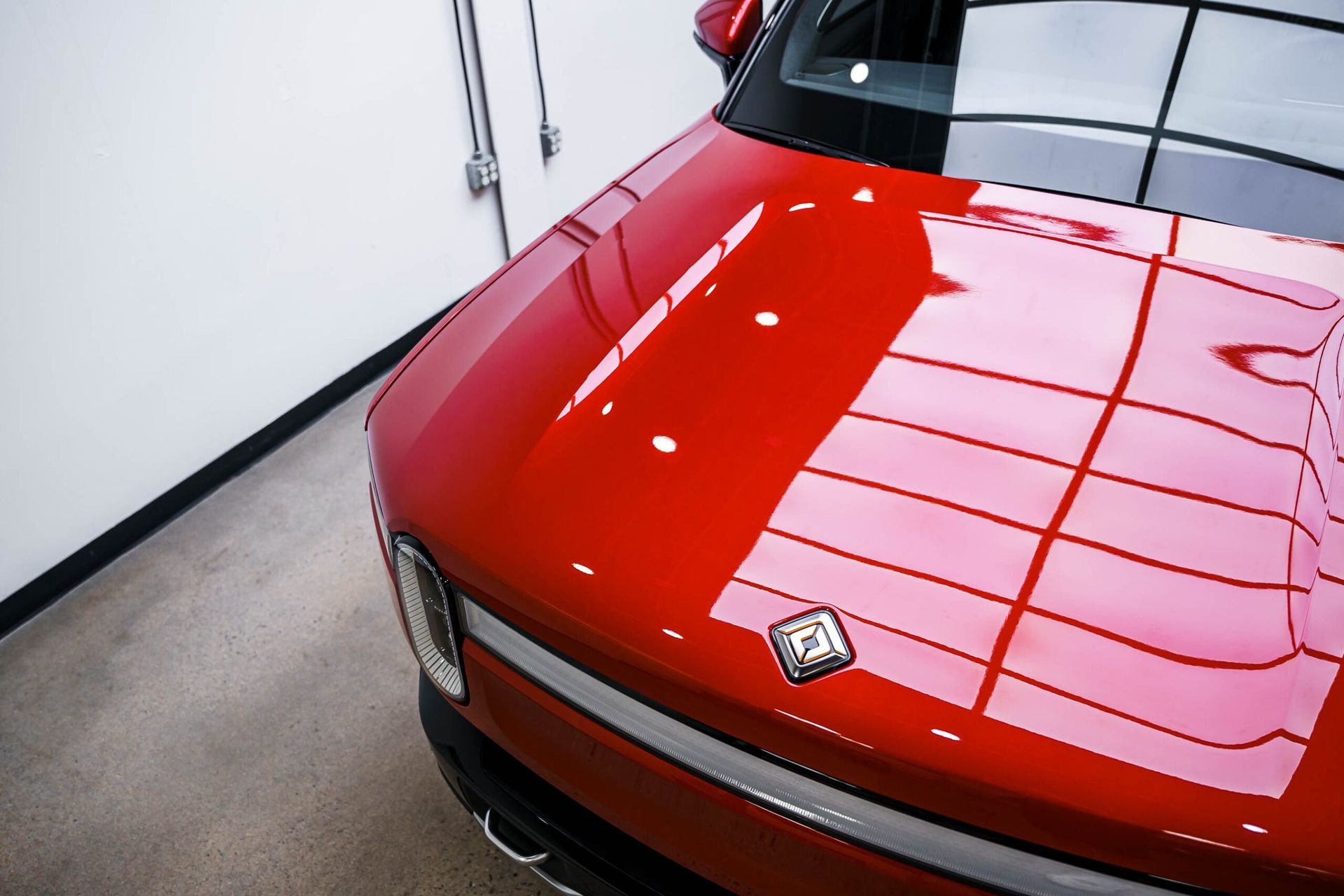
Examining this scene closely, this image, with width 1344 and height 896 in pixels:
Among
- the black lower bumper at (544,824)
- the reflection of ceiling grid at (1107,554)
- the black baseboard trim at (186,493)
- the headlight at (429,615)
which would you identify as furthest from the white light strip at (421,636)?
the black baseboard trim at (186,493)

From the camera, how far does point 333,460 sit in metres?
2.60

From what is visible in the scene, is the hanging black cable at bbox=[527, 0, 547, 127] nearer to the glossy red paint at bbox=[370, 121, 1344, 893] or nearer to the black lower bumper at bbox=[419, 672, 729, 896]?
the glossy red paint at bbox=[370, 121, 1344, 893]

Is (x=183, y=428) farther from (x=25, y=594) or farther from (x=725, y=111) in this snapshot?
(x=725, y=111)

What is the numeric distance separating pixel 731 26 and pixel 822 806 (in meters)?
1.57

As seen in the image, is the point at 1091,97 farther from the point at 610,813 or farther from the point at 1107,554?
the point at 610,813

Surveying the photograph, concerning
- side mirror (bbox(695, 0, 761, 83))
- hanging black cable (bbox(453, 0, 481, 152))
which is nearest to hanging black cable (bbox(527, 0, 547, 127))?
hanging black cable (bbox(453, 0, 481, 152))

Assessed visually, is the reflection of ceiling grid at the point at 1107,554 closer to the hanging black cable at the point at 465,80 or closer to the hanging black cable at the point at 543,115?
the hanging black cable at the point at 465,80

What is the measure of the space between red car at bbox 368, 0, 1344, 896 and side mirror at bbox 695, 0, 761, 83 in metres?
0.38

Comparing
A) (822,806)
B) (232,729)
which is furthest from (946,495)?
(232,729)

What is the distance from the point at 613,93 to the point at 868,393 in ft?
9.14

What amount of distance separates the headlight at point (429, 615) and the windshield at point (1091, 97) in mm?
956

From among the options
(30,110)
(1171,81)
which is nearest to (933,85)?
(1171,81)

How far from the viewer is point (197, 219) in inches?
88.4

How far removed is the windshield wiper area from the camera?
4.73ft
